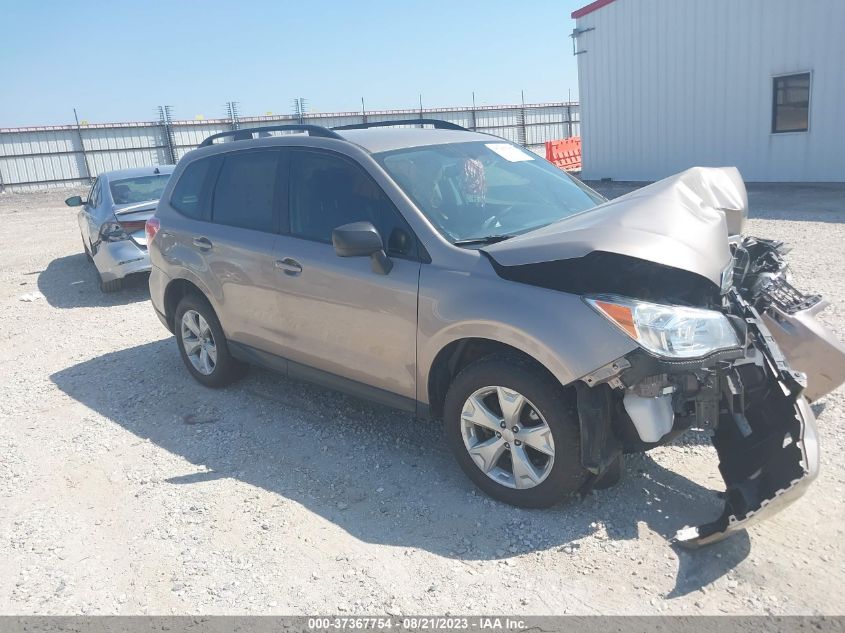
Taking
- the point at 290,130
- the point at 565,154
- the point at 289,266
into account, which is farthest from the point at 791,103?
the point at 289,266

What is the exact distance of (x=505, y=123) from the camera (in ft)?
104

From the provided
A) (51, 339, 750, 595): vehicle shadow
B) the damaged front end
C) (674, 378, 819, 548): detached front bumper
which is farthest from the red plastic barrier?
(674, 378, 819, 548): detached front bumper

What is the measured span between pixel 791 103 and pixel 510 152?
508 inches

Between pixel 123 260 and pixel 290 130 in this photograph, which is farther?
pixel 123 260

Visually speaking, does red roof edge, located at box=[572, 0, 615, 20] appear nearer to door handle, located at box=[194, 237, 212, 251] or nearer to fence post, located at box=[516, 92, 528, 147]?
fence post, located at box=[516, 92, 528, 147]

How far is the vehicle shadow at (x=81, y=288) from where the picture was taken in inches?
360

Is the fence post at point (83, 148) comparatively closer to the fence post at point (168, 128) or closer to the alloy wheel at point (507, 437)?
the fence post at point (168, 128)

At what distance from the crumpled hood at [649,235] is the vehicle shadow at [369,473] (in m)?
1.22

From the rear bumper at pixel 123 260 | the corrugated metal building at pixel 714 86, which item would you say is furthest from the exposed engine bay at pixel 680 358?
the corrugated metal building at pixel 714 86

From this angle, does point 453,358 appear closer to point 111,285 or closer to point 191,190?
point 191,190

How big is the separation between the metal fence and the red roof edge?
1119 centimetres

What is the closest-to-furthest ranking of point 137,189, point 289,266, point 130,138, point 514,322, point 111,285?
point 514,322, point 289,266, point 111,285, point 137,189, point 130,138

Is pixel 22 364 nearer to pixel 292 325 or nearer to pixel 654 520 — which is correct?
pixel 292 325

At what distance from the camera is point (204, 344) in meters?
5.40
